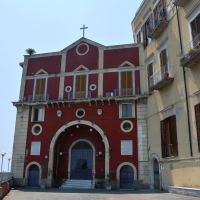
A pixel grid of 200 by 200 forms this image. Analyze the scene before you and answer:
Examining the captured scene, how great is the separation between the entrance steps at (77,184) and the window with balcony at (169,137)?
7.64m

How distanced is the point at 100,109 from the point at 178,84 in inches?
344

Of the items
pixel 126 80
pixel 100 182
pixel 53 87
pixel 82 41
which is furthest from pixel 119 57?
pixel 100 182

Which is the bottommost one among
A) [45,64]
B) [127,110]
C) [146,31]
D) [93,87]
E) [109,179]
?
[109,179]

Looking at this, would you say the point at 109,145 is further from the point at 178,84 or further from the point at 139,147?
the point at 178,84

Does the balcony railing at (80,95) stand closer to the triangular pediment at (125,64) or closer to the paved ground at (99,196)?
the triangular pediment at (125,64)

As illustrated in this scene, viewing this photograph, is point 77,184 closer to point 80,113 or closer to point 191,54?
point 80,113

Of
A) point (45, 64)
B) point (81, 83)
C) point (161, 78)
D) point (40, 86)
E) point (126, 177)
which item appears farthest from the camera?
point (45, 64)

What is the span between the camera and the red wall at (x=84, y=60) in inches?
981

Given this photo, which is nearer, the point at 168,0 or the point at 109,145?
the point at 168,0

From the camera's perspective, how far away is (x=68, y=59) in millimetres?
25719

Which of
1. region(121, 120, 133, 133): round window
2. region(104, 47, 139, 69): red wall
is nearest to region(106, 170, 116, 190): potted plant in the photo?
region(121, 120, 133, 133): round window

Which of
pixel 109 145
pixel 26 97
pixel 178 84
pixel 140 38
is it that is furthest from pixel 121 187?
pixel 140 38

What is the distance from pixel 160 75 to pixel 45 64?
12.9 m

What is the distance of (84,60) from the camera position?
2522cm
